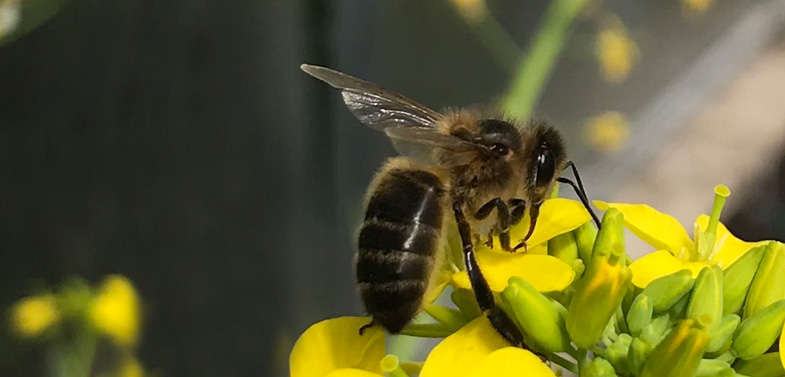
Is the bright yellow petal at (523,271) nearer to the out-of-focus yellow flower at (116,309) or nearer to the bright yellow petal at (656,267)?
the bright yellow petal at (656,267)

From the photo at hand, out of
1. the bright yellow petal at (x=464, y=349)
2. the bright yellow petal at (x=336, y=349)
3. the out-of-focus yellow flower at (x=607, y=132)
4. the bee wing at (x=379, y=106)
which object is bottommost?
the out-of-focus yellow flower at (x=607, y=132)

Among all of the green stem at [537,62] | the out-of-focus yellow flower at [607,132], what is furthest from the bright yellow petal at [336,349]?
the out-of-focus yellow flower at [607,132]

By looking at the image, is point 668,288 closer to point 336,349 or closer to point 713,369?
point 713,369

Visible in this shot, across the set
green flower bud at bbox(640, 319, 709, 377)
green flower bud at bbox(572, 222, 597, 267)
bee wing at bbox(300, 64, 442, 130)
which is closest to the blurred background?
bee wing at bbox(300, 64, 442, 130)

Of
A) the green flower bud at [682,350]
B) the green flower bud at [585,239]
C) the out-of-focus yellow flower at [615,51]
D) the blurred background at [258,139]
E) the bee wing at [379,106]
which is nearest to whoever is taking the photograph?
the green flower bud at [682,350]

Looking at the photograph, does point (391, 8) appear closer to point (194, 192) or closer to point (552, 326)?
point (194, 192)

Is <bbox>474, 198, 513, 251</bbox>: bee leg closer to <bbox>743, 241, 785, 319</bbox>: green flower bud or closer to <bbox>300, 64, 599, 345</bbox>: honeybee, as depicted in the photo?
<bbox>300, 64, 599, 345</bbox>: honeybee

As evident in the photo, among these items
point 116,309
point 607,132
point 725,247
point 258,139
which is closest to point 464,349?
point 725,247
